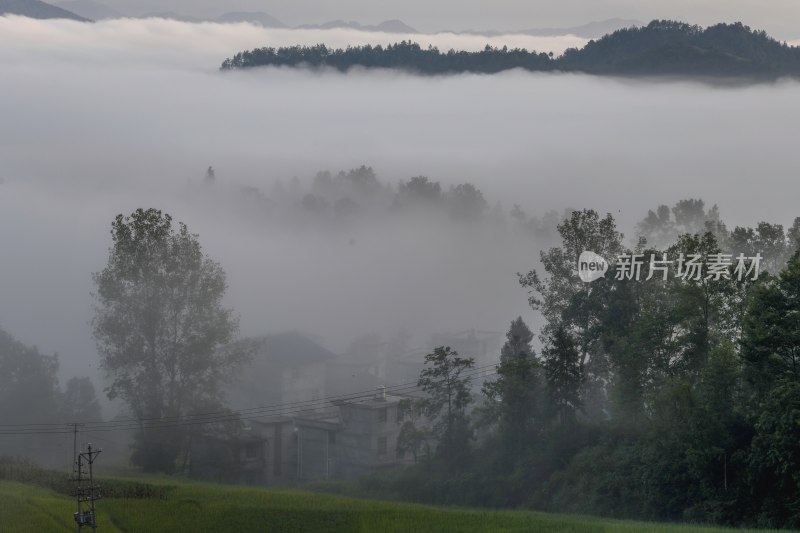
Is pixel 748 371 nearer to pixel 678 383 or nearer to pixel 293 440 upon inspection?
pixel 678 383

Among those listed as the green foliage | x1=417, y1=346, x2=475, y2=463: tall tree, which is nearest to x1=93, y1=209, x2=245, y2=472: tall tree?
x1=417, y1=346, x2=475, y2=463: tall tree

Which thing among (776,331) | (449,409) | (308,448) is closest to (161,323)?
(308,448)

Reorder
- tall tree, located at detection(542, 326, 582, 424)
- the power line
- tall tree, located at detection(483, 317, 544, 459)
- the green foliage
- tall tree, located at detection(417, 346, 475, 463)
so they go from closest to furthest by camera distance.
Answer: the green foliage
tall tree, located at detection(542, 326, 582, 424)
tall tree, located at detection(483, 317, 544, 459)
tall tree, located at detection(417, 346, 475, 463)
the power line

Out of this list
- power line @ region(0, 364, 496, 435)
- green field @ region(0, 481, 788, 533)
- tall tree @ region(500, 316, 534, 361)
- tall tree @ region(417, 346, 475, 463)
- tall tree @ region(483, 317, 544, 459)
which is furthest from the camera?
tall tree @ region(500, 316, 534, 361)

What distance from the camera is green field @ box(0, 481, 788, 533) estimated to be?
109 ft

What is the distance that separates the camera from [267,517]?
35781 millimetres

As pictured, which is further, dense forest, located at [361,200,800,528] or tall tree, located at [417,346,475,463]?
tall tree, located at [417,346,475,463]

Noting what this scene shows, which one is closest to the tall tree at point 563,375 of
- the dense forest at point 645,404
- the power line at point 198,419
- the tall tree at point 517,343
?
the dense forest at point 645,404

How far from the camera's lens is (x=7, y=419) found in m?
60.7

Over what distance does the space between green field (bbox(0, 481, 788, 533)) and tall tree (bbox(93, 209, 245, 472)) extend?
47.3ft

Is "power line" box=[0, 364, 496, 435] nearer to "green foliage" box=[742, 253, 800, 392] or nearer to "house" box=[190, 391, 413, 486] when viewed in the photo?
"house" box=[190, 391, 413, 486]

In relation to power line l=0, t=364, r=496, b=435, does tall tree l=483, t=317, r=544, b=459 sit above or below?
above

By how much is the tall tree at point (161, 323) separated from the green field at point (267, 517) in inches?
567

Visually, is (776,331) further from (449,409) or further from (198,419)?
(198,419)
